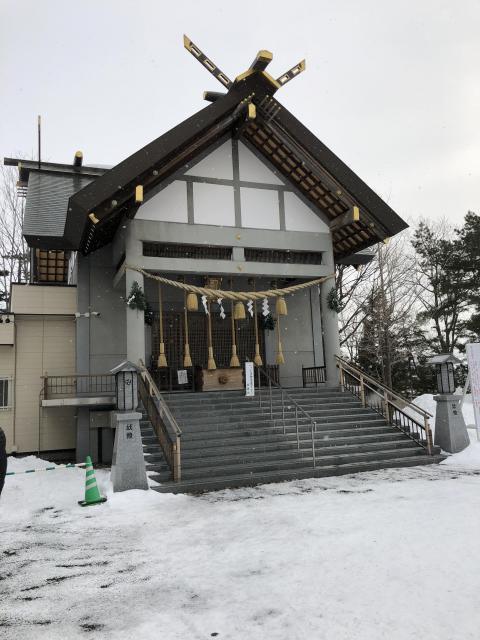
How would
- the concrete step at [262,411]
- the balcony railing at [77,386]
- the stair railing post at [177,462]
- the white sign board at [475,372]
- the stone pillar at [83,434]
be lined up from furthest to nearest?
the balcony railing at [77,386], the stone pillar at [83,434], the white sign board at [475,372], the concrete step at [262,411], the stair railing post at [177,462]

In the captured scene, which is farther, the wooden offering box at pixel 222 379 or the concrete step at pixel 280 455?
the wooden offering box at pixel 222 379

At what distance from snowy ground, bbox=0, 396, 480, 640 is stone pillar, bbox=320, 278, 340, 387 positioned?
5.27 meters

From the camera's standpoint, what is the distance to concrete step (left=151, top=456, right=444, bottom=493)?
856 centimetres

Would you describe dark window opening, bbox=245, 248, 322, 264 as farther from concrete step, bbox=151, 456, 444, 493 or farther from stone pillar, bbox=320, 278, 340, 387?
concrete step, bbox=151, 456, 444, 493

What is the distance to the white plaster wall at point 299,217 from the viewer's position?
13938 mm

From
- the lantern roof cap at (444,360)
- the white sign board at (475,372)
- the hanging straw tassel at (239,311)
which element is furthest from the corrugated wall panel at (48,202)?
the white sign board at (475,372)

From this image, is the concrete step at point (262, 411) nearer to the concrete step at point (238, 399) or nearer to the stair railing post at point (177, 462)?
the concrete step at point (238, 399)

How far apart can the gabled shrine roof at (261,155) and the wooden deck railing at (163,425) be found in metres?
3.76

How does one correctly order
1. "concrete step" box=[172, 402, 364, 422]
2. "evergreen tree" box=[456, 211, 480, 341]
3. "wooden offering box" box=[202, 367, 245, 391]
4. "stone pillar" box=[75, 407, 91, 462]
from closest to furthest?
"concrete step" box=[172, 402, 364, 422] < "stone pillar" box=[75, 407, 91, 462] < "wooden offering box" box=[202, 367, 245, 391] < "evergreen tree" box=[456, 211, 480, 341]

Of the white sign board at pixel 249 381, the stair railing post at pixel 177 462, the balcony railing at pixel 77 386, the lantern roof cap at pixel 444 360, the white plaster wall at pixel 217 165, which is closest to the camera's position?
the stair railing post at pixel 177 462

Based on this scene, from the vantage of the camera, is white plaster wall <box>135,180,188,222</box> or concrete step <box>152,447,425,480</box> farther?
white plaster wall <box>135,180,188,222</box>

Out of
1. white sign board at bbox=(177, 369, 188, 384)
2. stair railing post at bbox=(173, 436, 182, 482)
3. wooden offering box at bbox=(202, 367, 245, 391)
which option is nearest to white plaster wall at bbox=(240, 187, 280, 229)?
wooden offering box at bbox=(202, 367, 245, 391)

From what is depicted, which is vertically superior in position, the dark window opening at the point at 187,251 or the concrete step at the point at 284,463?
the dark window opening at the point at 187,251

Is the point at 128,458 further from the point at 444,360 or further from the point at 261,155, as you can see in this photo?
the point at 261,155
